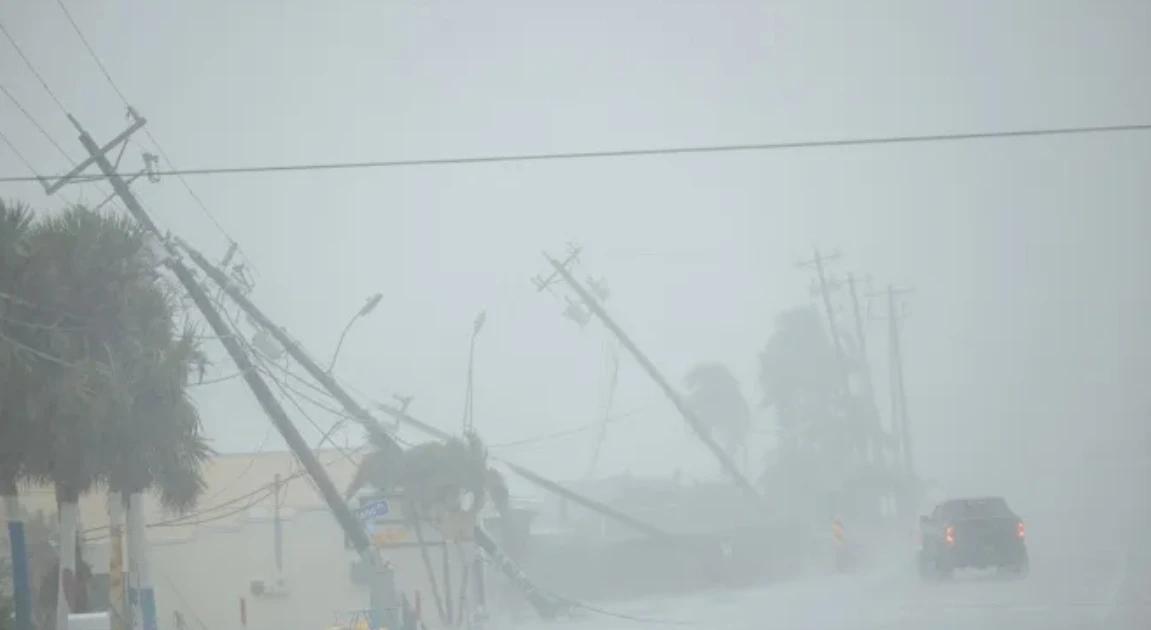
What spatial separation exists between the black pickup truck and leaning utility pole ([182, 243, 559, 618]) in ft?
35.2

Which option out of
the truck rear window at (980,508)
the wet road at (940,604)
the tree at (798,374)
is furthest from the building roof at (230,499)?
the tree at (798,374)

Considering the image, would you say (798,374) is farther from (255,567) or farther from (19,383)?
(19,383)

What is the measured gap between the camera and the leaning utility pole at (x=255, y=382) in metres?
26.9

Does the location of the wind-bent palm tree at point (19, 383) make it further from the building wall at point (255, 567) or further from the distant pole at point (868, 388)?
the distant pole at point (868, 388)

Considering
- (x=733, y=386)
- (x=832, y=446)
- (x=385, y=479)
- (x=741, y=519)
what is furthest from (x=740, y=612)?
(x=733, y=386)

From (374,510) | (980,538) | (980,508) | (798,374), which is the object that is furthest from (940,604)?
(798,374)

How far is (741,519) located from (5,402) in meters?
48.1

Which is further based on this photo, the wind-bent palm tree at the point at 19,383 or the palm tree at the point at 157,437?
the palm tree at the point at 157,437

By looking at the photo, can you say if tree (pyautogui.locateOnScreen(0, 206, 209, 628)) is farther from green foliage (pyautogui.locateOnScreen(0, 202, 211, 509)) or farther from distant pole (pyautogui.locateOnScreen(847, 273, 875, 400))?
distant pole (pyautogui.locateOnScreen(847, 273, 875, 400))

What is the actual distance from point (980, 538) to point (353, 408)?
589 inches

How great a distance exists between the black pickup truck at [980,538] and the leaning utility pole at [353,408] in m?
10.7

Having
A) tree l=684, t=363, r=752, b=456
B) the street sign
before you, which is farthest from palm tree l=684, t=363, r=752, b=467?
the street sign

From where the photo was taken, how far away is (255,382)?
93.1 feet

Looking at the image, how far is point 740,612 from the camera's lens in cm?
3291
